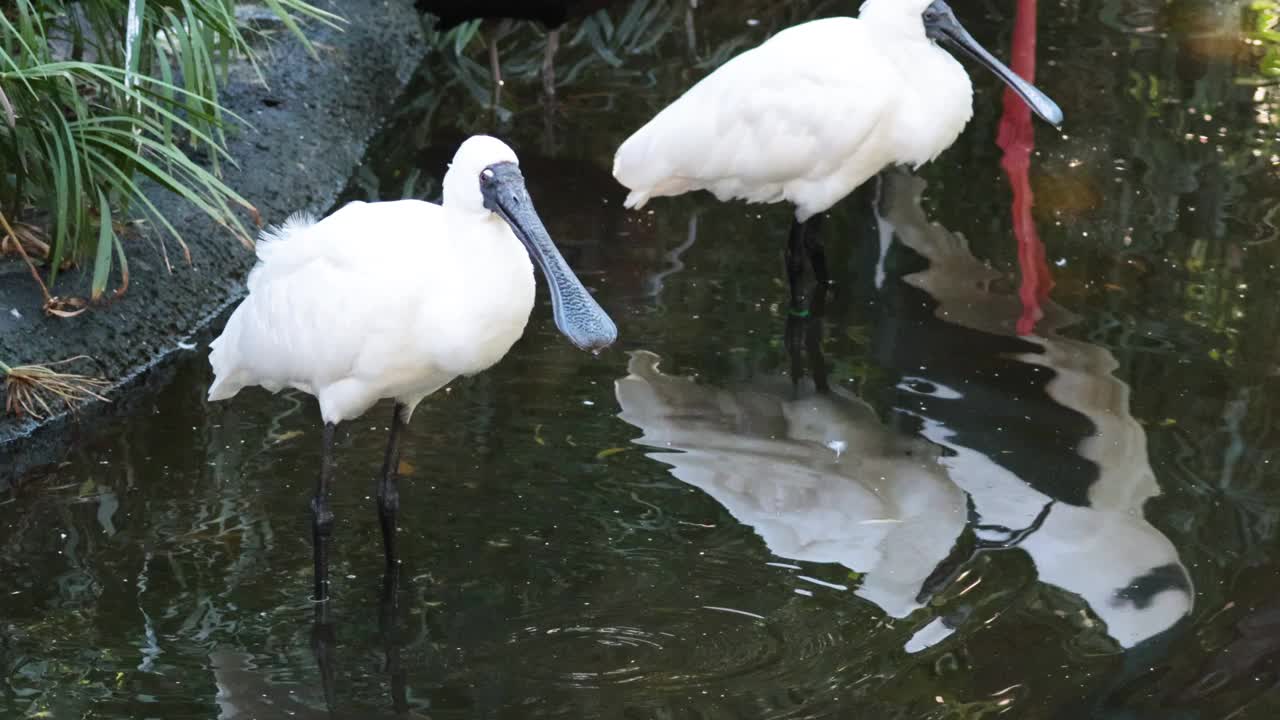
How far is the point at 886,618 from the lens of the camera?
4.36 meters

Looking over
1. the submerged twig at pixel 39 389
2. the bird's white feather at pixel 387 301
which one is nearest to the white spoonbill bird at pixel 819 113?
the bird's white feather at pixel 387 301

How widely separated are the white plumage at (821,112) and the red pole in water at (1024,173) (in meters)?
0.67

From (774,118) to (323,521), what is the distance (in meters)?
2.51

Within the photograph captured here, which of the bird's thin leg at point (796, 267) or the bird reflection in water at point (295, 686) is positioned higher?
the bird's thin leg at point (796, 267)

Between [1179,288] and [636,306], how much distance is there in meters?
2.05

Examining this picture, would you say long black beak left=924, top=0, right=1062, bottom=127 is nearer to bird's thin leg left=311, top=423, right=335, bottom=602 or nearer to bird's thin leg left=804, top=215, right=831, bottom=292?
bird's thin leg left=804, top=215, right=831, bottom=292

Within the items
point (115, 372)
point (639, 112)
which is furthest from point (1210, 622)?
point (639, 112)

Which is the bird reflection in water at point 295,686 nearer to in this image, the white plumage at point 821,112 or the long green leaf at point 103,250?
the long green leaf at point 103,250

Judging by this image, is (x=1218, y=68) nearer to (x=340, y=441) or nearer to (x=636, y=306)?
(x=636, y=306)

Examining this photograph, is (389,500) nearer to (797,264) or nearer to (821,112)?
(797,264)

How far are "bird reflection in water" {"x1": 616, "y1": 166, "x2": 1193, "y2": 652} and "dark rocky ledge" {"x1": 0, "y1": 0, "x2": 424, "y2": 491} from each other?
171 cm

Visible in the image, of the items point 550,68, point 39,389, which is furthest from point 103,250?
point 550,68

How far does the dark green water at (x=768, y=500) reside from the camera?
412cm

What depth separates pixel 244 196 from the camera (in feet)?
22.6
